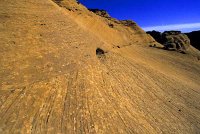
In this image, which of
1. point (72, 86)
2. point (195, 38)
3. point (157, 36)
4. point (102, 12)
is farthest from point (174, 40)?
point (72, 86)

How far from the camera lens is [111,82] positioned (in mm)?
18609

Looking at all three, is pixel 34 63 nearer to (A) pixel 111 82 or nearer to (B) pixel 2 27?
(B) pixel 2 27

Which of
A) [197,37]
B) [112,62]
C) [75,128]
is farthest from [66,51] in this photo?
[197,37]

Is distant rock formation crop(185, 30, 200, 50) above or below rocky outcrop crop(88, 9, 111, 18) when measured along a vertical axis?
below

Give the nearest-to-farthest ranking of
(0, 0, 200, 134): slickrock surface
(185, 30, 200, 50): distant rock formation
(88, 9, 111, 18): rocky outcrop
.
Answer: (0, 0, 200, 134): slickrock surface → (88, 9, 111, 18): rocky outcrop → (185, 30, 200, 50): distant rock formation

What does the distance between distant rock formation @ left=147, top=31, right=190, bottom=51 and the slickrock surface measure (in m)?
17.5

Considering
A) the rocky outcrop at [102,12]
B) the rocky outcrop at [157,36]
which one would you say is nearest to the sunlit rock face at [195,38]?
the rocky outcrop at [157,36]

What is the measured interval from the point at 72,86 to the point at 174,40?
1273 inches

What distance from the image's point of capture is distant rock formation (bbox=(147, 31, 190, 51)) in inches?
1653

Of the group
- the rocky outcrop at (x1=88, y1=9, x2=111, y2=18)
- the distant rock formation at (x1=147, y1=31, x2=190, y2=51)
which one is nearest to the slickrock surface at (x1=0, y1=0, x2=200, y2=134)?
the rocky outcrop at (x1=88, y1=9, x2=111, y2=18)

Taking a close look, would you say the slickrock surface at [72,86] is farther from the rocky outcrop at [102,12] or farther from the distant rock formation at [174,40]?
the distant rock formation at [174,40]

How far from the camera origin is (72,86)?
1582 cm

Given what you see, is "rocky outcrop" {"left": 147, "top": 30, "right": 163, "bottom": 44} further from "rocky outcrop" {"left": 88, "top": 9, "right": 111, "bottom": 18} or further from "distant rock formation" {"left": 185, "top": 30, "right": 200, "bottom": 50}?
"rocky outcrop" {"left": 88, "top": 9, "right": 111, "bottom": 18}

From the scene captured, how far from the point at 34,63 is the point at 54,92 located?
6.21 ft
